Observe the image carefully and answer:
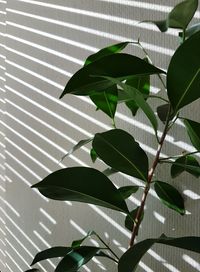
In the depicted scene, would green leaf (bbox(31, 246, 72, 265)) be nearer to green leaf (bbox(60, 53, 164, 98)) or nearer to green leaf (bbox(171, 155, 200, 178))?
green leaf (bbox(171, 155, 200, 178))

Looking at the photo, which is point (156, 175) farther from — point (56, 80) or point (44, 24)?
point (44, 24)

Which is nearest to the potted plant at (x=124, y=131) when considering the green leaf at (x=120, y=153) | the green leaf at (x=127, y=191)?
the green leaf at (x=120, y=153)

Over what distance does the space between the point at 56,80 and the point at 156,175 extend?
453 mm

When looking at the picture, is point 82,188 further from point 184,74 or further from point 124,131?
point 184,74

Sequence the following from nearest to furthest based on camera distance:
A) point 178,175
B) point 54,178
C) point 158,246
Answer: point 54,178
point 178,175
point 158,246

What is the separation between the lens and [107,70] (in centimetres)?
61

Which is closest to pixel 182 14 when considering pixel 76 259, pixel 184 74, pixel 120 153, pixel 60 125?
pixel 184 74

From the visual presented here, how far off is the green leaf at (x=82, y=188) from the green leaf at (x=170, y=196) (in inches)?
8.8

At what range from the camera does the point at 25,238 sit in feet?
5.10

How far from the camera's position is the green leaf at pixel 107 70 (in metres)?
0.61

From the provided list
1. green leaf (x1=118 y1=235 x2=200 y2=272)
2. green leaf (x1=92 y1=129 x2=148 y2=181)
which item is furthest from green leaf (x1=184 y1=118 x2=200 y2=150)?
green leaf (x1=118 y1=235 x2=200 y2=272)

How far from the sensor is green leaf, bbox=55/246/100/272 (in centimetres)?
78

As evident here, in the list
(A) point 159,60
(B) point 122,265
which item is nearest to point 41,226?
(A) point 159,60

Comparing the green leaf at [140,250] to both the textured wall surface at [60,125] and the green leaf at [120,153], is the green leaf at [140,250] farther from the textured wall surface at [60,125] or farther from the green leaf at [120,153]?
the textured wall surface at [60,125]
